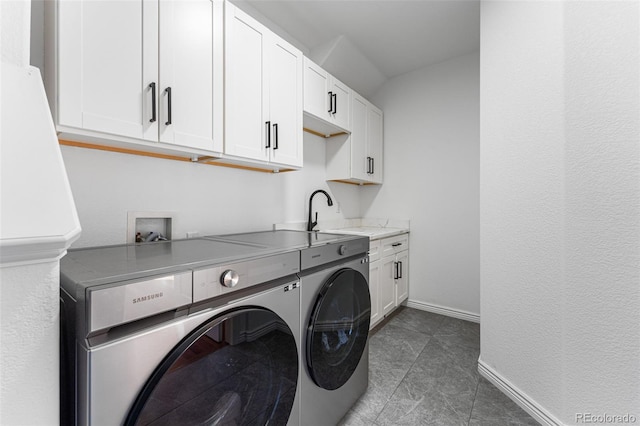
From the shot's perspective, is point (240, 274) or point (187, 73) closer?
point (240, 274)

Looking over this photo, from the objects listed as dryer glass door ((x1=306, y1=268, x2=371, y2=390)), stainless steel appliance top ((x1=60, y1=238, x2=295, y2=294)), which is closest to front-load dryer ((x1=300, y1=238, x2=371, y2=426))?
dryer glass door ((x1=306, y1=268, x2=371, y2=390))

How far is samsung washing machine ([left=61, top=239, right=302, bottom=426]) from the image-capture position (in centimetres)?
63

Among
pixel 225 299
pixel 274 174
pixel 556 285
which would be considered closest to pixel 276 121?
pixel 274 174

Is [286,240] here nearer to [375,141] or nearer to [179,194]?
[179,194]

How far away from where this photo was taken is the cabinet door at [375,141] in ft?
10.1

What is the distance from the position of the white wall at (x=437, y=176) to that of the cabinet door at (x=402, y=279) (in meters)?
0.09

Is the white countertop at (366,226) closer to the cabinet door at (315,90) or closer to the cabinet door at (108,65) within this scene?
the cabinet door at (315,90)

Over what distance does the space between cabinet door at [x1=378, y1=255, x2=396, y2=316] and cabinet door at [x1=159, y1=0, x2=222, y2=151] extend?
6.35ft

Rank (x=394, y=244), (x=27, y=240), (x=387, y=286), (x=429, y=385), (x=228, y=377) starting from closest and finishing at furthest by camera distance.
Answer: (x=27, y=240) → (x=228, y=377) → (x=429, y=385) → (x=387, y=286) → (x=394, y=244)

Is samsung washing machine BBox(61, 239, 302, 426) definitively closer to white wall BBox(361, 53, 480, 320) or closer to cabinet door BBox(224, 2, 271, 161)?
cabinet door BBox(224, 2, 271, 161)

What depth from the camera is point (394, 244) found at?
2.85 meters

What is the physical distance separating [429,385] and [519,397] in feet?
1.64

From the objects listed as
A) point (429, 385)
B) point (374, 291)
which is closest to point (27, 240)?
point (429, 385)

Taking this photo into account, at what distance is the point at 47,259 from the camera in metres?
0.54
